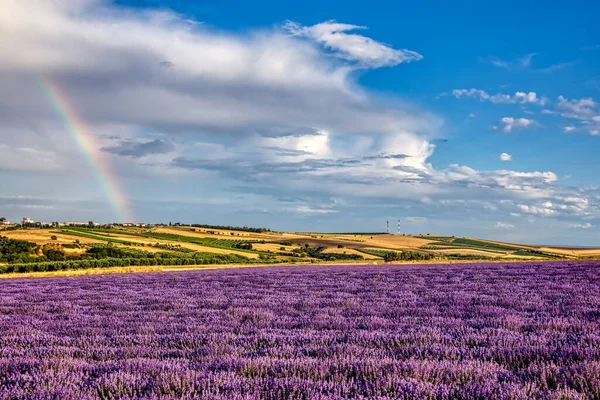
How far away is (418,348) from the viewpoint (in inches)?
243

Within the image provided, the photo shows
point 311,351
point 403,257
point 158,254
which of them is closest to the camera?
point 311,351

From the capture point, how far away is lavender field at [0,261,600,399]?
446cm

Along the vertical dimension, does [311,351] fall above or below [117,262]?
above

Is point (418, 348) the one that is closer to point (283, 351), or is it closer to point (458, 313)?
point (283, 351)

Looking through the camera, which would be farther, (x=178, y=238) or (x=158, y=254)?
(x=178, y=238)

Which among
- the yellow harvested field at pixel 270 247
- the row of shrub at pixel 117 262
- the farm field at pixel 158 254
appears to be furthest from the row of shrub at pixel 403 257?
the yellow harvested field at pixel 270 247

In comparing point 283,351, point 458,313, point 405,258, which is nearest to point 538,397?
point 283,351

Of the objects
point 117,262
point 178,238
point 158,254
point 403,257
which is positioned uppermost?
point 403,257

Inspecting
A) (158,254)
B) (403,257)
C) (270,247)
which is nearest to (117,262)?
(158,254)

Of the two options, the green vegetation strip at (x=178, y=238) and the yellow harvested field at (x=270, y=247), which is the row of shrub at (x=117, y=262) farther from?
the green vegetation strip at (x=178, y=238)

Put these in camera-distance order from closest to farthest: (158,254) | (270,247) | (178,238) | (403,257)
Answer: (403,257) < (158,254) < (270,247) < (178,238)

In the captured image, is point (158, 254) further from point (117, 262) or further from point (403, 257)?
point (403, 257)

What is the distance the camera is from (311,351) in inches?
244

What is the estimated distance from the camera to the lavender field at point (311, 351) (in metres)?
4.46
